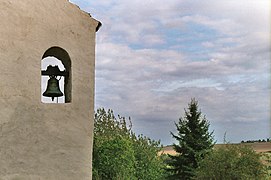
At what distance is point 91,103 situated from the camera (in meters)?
8.28

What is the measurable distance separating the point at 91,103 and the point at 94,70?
64cm

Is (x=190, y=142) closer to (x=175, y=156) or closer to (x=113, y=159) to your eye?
(x=175, y=156)

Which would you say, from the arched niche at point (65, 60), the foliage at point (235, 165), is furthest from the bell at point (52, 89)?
the foliage at point (235, 165)

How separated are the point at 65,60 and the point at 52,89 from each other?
666 mm

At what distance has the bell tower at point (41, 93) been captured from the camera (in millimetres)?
7566

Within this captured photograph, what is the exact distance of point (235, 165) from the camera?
65.6ft

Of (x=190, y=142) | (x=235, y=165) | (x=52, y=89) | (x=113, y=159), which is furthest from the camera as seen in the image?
(x=190, y=142)

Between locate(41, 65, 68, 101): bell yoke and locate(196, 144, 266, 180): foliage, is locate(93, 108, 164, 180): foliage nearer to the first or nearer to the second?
locate(196, 144, 266, 180): foliage

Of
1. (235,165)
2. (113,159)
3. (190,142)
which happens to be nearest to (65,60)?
(113,159)

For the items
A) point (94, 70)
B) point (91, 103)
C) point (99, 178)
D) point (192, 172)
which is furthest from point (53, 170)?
point (192, 172)

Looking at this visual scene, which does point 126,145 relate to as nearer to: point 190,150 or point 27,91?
point 190,150

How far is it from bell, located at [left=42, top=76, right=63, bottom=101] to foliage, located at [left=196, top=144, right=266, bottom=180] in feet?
42.5

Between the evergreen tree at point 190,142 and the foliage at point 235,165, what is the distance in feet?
17.2

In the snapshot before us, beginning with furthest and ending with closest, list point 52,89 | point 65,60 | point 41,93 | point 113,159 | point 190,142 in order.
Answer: point 190,142 → point 113,159 → point 52,89 → point 65,60 → point 41,93
